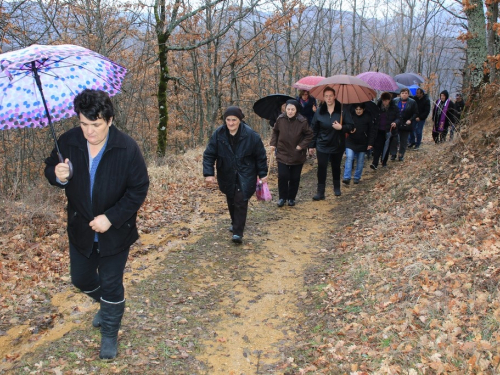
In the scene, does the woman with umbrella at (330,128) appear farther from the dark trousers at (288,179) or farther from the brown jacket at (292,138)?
the dark trousers at (288,179)

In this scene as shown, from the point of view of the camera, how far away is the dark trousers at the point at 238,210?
6055mm

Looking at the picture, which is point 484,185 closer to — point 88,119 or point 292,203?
point 292,203

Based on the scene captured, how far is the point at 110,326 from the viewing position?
3.47 metres

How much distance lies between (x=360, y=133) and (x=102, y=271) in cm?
714

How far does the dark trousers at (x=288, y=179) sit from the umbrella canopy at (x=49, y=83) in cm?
474

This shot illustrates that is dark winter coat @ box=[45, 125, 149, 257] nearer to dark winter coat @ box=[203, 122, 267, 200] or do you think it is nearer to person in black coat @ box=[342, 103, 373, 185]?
dark winter coat @ box=[203, 122, 267, 200]

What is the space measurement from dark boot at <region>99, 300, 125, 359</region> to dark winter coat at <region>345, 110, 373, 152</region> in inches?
277

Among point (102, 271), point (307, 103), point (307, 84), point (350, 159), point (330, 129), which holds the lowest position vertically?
point (102, 271)

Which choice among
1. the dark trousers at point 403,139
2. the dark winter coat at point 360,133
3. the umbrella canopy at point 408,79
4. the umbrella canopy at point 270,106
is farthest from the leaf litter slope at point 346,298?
the umbrella canopy at point 408,79

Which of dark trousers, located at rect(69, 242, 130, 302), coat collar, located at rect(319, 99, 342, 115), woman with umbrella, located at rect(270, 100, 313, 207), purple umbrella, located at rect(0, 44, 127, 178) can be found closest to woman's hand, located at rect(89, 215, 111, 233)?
dark trousers, located at rect(69, 242, 130, 302)

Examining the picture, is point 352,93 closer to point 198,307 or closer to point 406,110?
point 406,110

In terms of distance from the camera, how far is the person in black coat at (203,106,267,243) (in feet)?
19.3

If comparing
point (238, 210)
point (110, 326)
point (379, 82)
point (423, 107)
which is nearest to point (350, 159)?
point (379, 82)

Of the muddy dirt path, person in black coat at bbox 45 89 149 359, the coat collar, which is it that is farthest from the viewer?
the coat collar
